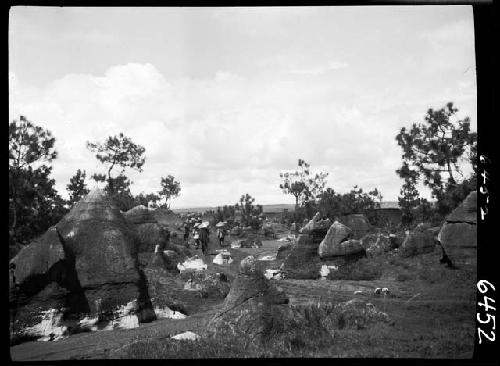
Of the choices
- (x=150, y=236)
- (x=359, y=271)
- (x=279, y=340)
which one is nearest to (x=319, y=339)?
(x=279, y=340)

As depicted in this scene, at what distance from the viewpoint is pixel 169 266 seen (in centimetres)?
2370

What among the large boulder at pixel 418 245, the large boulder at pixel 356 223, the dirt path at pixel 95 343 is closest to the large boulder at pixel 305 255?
the large boulder at pixel 418 245

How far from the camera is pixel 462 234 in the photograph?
17438 millimetres

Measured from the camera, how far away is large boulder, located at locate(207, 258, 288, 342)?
34.4ft

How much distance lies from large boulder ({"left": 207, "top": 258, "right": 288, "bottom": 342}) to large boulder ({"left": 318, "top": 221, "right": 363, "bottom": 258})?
14492 millimetres

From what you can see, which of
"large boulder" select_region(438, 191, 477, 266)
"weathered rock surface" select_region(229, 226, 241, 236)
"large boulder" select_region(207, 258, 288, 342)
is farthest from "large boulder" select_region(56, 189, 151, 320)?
"weathered rock surface" select_region(229, 226, 241, 236)

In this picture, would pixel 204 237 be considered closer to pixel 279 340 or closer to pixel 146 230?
pixel 146 230

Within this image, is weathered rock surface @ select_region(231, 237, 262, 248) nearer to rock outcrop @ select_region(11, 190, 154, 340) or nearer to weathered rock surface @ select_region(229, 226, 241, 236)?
weathered rock surface @ select_region(229, 226, 241, 236)

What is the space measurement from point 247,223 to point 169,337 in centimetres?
4814

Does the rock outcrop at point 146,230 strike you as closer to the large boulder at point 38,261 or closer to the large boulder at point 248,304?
the large boulder at point 38,261

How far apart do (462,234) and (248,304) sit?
1064 cm

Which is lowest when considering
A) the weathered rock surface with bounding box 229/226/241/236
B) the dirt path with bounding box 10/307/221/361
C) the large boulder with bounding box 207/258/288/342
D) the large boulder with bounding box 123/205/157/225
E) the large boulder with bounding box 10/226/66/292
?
the weathered rock surface with bounding box 229/226/241/236

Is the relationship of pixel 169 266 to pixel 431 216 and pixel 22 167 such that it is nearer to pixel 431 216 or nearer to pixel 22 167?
pixel 22 167

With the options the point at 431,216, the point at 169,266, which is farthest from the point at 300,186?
the point at 169,266
